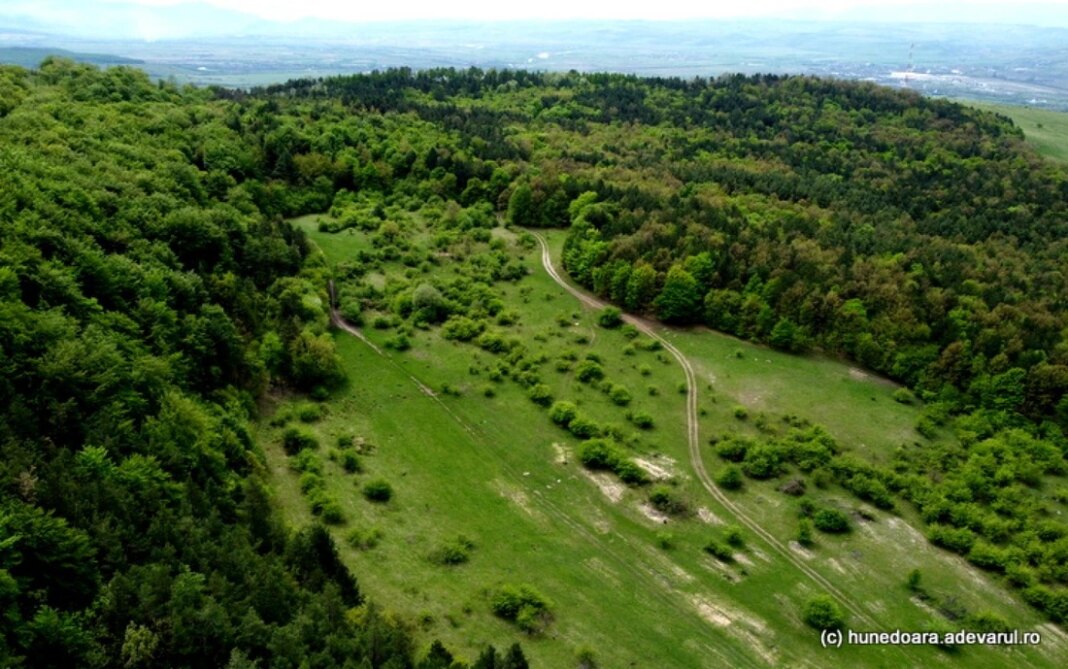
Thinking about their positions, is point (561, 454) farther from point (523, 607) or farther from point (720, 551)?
point (523, 607)

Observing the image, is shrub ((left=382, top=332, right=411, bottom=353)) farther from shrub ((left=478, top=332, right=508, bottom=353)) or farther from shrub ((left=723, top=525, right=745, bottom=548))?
shrub ((left=723, top=525, right=745, bottom=548))

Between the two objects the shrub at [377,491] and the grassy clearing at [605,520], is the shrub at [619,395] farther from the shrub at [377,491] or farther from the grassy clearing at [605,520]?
the shrub at [377,491]

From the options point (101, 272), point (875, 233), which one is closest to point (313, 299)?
point (101, 272)

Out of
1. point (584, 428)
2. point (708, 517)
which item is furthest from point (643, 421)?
point (708, 517)

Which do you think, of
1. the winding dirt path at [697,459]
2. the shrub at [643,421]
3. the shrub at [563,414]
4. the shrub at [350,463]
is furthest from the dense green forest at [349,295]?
the shrub at [350,463]

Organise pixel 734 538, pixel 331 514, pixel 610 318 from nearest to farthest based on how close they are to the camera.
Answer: pixel 331 514
pixel 734 538
pixel 610 318

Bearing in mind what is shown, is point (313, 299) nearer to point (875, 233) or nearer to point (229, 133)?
point (229, 133)
